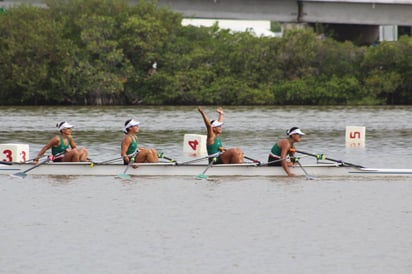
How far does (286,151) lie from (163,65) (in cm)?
4377

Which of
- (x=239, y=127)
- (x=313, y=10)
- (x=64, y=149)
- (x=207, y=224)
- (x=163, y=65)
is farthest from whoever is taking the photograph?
(x=313, y=10)

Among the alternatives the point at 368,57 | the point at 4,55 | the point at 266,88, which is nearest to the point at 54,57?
the point at 4,55

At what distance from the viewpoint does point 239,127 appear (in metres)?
47.9

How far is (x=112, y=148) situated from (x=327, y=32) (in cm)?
4669

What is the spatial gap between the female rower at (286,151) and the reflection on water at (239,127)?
664 cm

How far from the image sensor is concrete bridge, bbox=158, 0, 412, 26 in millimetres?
69062

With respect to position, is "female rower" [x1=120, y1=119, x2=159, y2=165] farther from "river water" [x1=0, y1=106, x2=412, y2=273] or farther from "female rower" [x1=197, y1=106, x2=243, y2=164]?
"female rower" [x1=197, y1=106, x2=243, y2=164]

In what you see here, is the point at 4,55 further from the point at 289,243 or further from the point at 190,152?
the point at 289,243

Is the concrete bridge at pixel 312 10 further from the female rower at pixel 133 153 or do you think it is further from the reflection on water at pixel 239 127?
the female rower at pixel 133 153

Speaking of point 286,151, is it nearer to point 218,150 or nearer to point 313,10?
point 218,150

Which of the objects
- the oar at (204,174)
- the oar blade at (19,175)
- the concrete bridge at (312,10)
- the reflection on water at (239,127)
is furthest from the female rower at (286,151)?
the concrete bridge at (312,10)

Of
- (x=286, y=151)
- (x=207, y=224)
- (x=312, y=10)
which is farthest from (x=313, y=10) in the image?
(x=207, y=224)

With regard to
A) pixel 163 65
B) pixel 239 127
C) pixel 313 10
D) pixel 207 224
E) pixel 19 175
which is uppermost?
pixel 313 10

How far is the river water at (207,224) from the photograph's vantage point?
16891 mm
